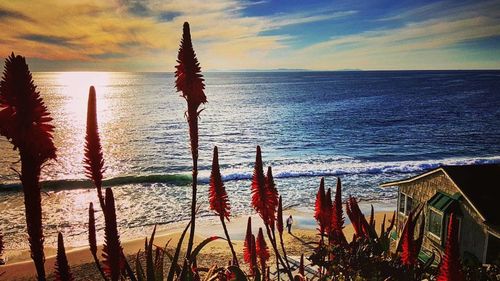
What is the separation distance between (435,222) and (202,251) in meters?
15.3

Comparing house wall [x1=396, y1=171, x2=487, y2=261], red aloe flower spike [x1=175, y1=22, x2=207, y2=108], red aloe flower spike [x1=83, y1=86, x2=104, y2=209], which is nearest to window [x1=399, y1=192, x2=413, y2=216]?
house wall [x1=396, y1=171, x2=487, y2=261]

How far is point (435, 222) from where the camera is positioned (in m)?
14.7

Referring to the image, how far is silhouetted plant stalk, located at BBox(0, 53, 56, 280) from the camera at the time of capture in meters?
2.12

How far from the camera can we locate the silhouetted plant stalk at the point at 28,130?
6.95 feet

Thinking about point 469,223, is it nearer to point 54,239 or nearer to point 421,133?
A: point 54,239

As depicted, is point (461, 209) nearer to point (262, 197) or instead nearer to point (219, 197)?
point (262, 197)

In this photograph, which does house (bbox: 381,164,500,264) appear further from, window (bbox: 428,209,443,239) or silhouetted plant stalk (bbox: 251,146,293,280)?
silhouetted plant stalk (bbox: 251,146,293,280)

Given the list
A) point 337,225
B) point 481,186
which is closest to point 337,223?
point 337,225

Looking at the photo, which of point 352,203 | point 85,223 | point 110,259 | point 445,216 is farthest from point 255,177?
point 85,223

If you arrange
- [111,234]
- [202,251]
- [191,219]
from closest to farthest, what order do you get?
[111,234], [191,219], [202,251]

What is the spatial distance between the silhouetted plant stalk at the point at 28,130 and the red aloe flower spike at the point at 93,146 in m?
0.25

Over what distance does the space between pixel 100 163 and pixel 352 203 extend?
4078 millimetres

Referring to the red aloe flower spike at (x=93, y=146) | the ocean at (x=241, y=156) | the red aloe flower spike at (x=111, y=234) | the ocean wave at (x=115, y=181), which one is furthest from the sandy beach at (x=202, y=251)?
the red aloe flower spike at (x=111, y=234)

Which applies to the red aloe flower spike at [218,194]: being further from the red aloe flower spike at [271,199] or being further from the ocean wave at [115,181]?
the ocean wave at [115,181]
